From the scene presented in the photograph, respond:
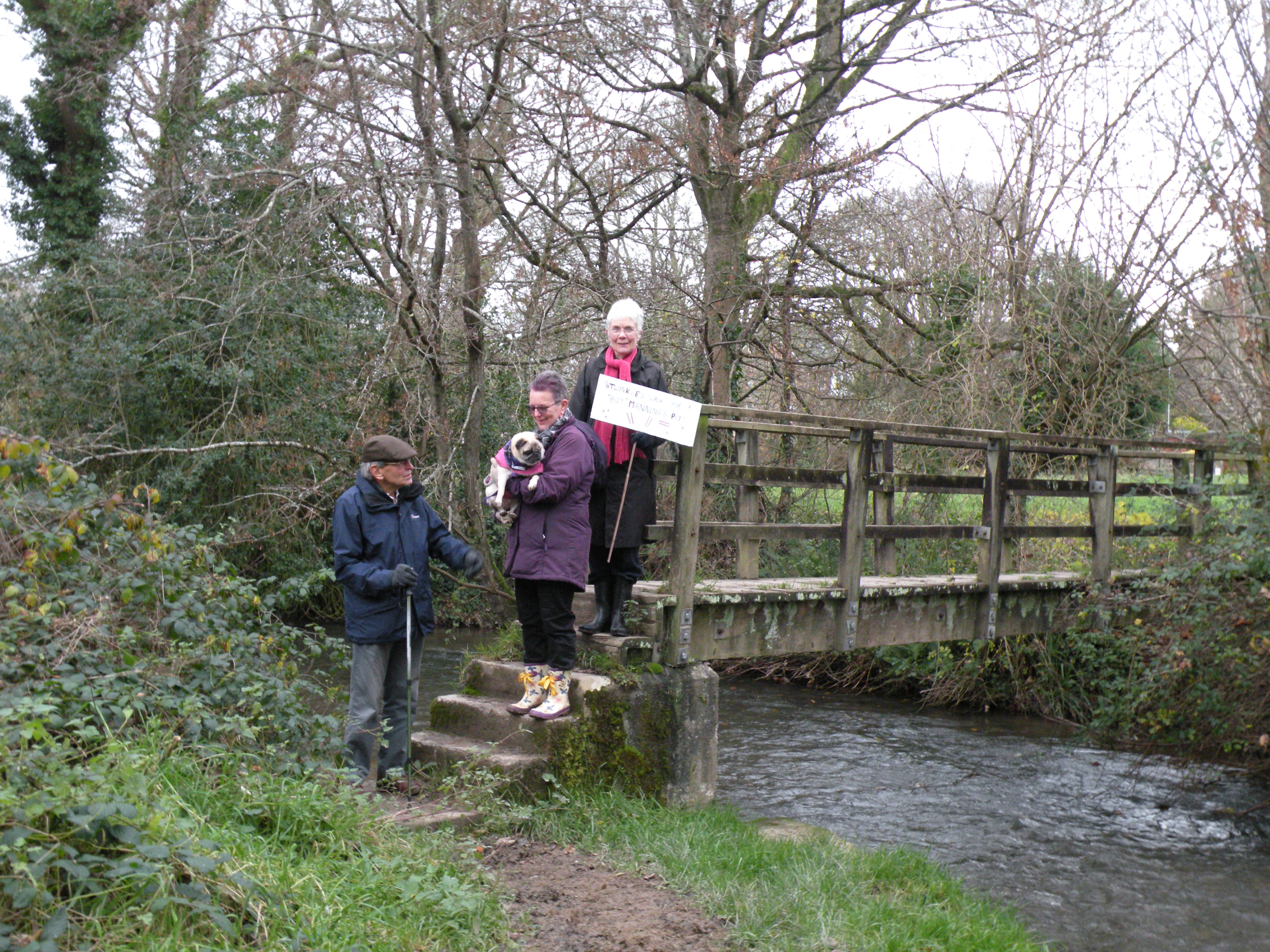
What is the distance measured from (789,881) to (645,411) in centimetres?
250

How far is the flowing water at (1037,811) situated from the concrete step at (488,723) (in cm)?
168

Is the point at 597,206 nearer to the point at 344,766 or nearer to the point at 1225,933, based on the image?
the point at 344,766

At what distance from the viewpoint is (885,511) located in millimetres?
9664

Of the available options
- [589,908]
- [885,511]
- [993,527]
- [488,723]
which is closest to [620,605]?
[488,723]

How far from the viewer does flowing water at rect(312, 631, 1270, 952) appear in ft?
20.2

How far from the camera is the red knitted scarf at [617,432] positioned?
246 inches

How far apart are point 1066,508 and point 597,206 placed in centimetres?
664

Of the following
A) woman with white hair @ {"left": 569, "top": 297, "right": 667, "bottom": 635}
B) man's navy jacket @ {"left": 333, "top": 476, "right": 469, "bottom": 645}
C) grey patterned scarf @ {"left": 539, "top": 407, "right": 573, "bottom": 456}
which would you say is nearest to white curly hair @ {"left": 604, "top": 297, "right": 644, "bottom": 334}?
woman with white hair @ {"left": 569, "top": 297, "right": 667, "bottom": 635}

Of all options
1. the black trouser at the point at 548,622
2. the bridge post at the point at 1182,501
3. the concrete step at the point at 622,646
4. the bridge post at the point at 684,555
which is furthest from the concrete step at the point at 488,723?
the bridge post at the point at 1182,501

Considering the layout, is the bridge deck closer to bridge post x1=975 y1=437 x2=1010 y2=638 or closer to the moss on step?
bridge post x1=975 y1=437 x2=1010 y2=638

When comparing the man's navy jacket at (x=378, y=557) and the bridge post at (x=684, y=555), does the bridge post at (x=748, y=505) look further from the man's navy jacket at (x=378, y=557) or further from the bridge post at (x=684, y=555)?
the man's navy jacket at (x=378, y=557)

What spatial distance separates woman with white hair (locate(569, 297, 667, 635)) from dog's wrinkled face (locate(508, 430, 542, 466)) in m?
0.53

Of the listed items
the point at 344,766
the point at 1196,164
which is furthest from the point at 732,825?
the point at 1196,164

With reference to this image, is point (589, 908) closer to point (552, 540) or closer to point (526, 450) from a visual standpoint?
point (552, 540)
